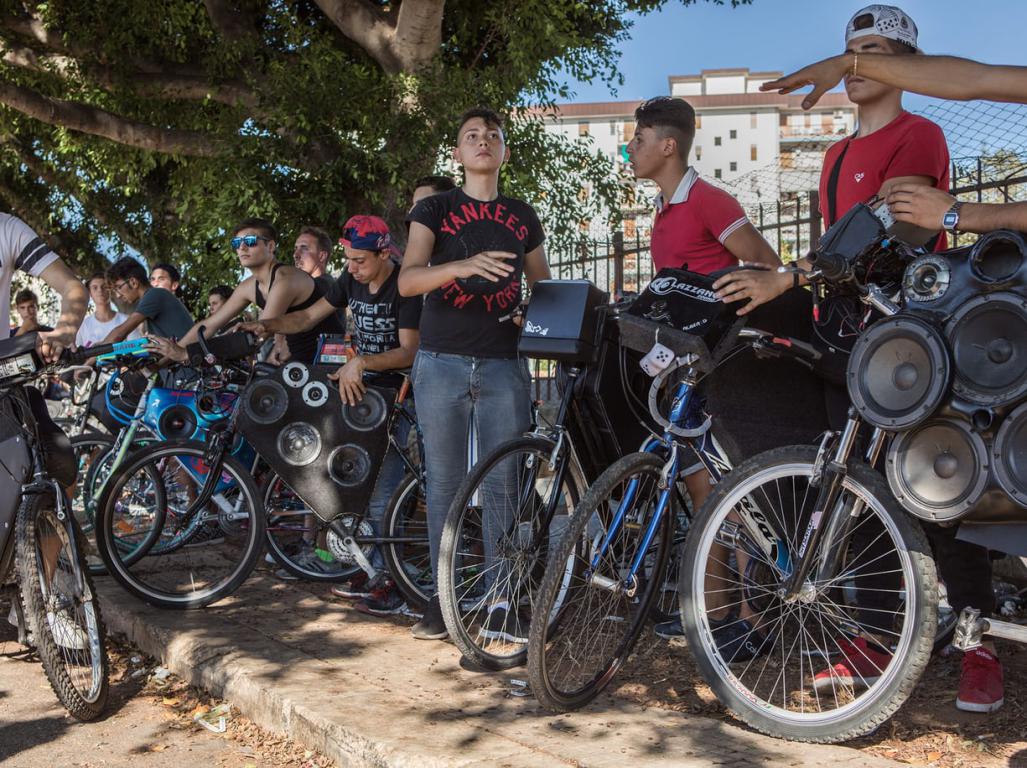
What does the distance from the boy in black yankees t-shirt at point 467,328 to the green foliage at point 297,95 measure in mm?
6792

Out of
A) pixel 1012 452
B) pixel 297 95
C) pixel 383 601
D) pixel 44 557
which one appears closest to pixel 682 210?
pixel 1012 452

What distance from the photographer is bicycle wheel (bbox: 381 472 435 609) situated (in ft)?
17.8

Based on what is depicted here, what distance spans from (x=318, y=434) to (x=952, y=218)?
3461 millimetres

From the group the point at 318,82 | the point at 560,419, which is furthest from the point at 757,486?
the point at 318,82

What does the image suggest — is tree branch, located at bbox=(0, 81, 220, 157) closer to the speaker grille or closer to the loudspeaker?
the loudspeaker

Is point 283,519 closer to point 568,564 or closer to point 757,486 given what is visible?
point 568,564

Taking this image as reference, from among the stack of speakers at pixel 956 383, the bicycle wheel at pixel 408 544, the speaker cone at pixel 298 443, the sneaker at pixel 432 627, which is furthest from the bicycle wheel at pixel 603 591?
the speaker cone at pixel 298 443

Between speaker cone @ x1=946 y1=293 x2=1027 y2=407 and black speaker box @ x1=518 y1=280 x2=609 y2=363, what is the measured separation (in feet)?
4.46

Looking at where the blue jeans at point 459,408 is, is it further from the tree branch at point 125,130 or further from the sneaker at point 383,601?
the tree branch at point 125,130

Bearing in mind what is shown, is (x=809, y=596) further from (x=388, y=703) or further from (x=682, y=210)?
(x=682, y=210)

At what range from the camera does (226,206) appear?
1207 centimetres

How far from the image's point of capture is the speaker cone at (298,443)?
5.72 m

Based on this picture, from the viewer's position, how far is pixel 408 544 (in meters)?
5.50

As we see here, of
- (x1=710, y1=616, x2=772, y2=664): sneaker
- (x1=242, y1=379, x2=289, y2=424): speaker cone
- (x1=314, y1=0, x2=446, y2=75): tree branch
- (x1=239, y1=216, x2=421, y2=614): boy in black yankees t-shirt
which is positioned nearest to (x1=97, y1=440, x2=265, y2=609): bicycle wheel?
(x1=242, y1=379, x2=289, y2=424): speaker cone
